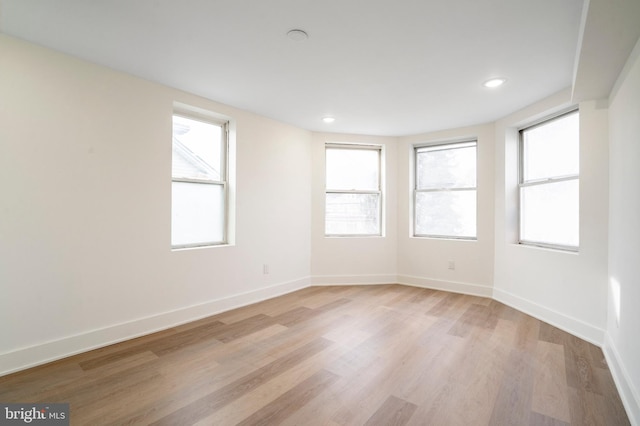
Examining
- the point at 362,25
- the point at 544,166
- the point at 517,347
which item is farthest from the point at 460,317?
the point at 362,25

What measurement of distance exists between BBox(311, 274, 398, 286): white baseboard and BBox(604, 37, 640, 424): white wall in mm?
2721

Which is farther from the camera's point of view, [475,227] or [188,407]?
[475,227]

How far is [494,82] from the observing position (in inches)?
111

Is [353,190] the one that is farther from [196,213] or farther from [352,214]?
[196,213]

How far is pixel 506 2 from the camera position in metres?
1.75

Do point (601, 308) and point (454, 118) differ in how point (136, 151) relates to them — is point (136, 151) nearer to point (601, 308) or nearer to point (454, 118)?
point (454, 118)

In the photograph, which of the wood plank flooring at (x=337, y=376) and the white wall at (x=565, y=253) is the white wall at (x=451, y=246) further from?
the wood plank flooring at (x=337, y=376)

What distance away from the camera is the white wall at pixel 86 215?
7.16ft

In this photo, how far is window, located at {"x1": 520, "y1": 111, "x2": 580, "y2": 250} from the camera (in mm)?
3113

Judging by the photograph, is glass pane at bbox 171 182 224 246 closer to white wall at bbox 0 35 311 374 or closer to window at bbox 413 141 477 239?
white wall at bbox 0 35 311 374

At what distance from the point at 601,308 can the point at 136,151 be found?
4.47 meters

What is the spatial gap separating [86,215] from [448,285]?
4.47 metres

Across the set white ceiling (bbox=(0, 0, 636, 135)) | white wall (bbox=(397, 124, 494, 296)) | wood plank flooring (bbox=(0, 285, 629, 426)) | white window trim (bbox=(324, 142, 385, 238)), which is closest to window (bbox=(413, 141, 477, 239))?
white wall (bbox=(397, 124, 494, 296))

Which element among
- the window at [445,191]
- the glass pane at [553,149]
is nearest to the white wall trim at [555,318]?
the window at [445,191]
